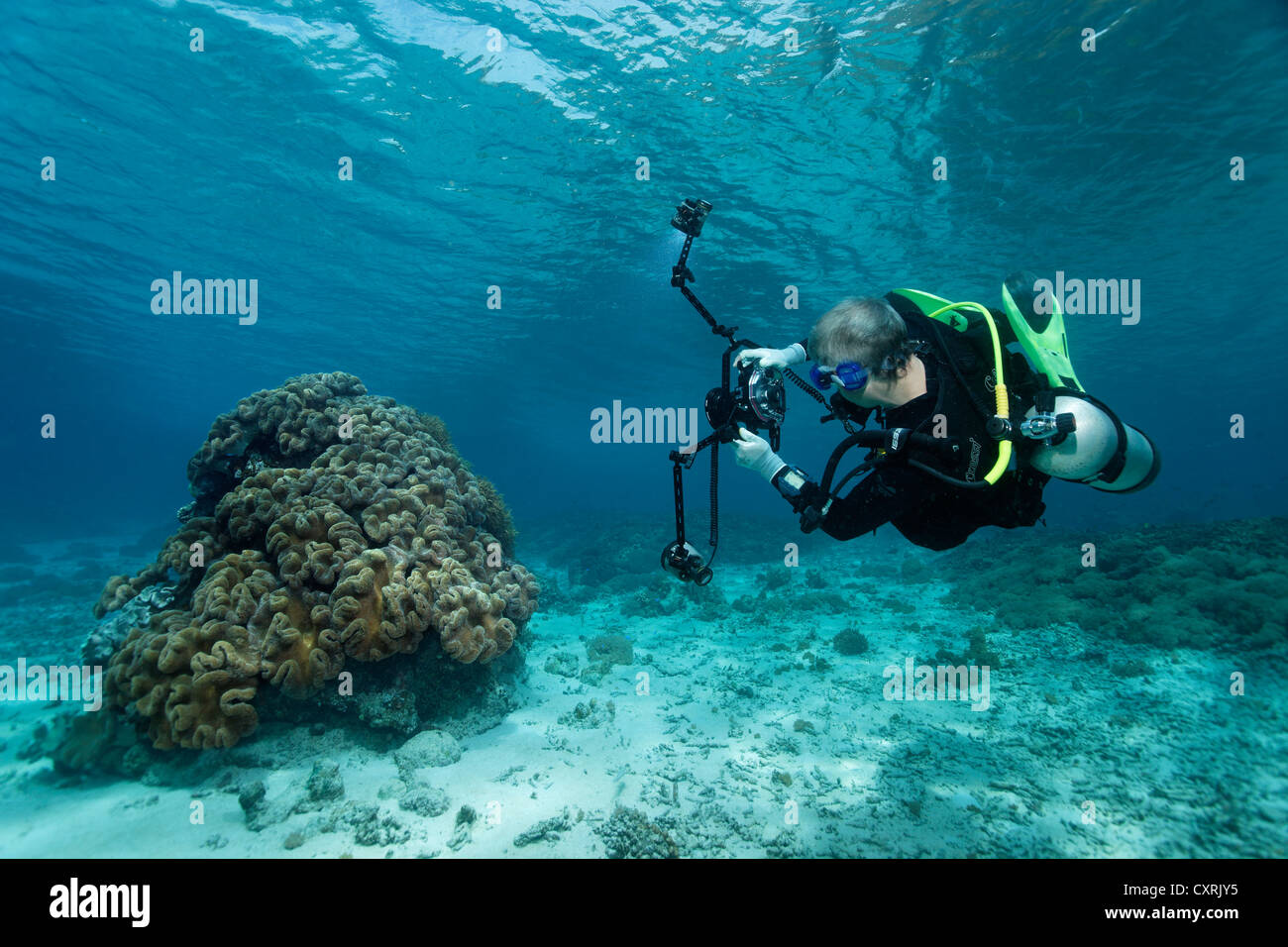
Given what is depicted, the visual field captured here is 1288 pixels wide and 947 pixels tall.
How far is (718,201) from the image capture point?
54.5 ft

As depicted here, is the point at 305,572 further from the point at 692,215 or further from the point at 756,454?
the point at 692,215

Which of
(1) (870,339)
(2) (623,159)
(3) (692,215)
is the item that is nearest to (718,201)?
(2) (623,159)

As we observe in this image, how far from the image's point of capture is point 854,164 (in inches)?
586

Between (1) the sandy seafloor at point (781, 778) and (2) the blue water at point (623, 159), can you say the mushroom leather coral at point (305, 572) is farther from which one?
(2) the blue water at point (623, 159)

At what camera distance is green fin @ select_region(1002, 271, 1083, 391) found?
3.72 metres

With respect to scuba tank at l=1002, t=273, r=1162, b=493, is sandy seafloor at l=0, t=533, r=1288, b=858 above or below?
below

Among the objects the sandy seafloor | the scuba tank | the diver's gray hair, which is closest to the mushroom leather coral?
the sandy seafloor

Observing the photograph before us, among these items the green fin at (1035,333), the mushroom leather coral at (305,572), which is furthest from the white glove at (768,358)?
the mushroom leather coral at (305,572)

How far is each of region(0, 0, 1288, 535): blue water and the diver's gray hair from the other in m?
10.8

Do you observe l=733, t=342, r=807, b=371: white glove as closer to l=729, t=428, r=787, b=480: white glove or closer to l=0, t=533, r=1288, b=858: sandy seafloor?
l=729, t=428, r=787, b=480: white glove

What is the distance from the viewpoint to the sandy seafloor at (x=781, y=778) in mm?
4285

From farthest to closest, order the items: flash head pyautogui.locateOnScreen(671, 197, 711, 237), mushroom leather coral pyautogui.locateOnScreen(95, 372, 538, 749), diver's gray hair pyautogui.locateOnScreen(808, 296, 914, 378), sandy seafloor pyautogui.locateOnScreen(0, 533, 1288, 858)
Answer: mushroom leather coral pyautogui.locateOnScreen(95, 372, 538, 749) < flash head pyautogui.locateOnScreen(671, 197, 711, 237) < sandy seafloor pyautogui.locateOnScreen(0, 533, 1288, 858) < diver's gray hair pyautogui.locateOnScreen(808, 296, 914, 378)

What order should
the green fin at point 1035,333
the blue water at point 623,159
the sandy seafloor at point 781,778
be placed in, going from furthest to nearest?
the blue water at point 623,159, the sandy seafloor at point 781,778, the green fin at point 1035,333

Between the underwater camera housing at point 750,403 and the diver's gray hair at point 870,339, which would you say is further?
the underwater camera housing at point 750,403
